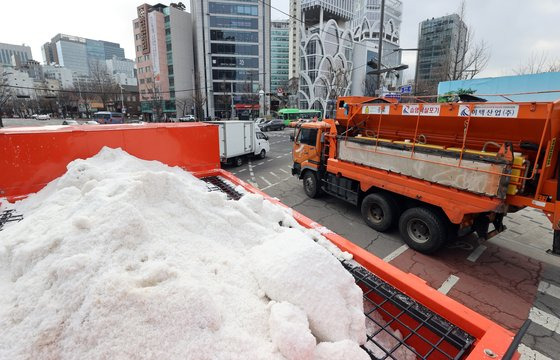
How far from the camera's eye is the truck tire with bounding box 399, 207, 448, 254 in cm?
581

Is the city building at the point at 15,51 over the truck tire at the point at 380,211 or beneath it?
over

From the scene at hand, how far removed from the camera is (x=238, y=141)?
1527 centimetres

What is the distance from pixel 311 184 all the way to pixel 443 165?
4.80 m

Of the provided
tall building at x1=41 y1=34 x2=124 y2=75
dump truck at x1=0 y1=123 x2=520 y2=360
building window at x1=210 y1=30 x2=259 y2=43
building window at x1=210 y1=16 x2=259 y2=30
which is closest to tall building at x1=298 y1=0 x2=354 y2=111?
building window at x1=210 y1=16 x2=259 y2=30

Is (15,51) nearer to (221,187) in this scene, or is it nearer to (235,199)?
(221,187)

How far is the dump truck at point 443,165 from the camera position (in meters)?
4.66

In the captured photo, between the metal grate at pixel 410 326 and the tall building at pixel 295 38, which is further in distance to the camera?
the tall building at pixel 295 38

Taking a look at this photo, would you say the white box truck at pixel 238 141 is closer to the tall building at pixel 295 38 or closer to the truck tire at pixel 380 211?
the truck tire at pixel 380 211

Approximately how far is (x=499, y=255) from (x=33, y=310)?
7784 mm

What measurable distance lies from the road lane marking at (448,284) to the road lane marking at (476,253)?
1.00 metres

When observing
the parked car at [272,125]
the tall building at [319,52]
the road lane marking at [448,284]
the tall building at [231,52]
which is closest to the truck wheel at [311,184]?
the road lane marking at [448,284]

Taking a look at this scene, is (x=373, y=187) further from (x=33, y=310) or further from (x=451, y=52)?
(x=451, y=52)

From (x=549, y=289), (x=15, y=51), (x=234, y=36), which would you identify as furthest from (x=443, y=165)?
(x=15, y=51)

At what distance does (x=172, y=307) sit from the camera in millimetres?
1376
